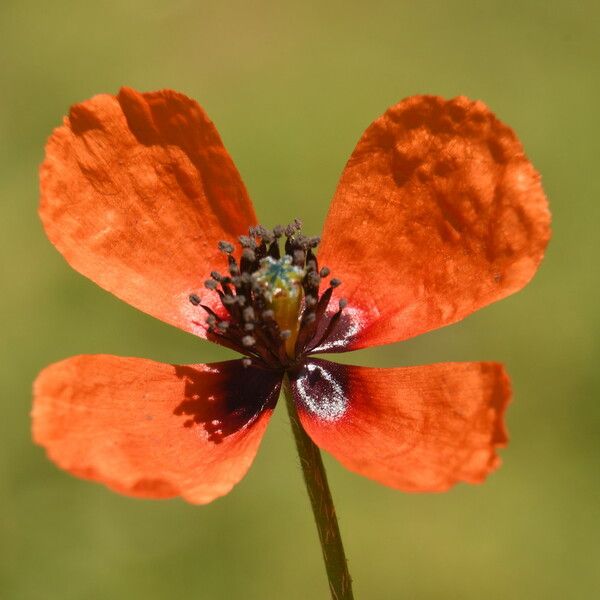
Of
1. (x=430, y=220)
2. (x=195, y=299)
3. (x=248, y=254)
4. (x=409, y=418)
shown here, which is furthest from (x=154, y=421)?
(x=430, y=220)

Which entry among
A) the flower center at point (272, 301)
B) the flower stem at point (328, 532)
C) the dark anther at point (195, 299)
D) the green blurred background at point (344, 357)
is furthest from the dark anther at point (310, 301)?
the green blurred background at point (344, 357)

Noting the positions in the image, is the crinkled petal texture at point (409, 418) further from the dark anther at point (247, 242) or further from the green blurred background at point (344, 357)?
the green blurred background at point (344, 357)

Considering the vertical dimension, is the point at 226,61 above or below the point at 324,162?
above

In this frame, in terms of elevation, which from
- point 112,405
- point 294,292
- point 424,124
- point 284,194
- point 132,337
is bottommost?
point 112,405

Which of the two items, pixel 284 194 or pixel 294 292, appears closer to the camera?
pixel 294 292

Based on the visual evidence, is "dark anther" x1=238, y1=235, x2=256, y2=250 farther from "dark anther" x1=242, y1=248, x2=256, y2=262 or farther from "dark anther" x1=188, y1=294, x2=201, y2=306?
"dark anther" x1=188, y1=294, x2=201, y2=306

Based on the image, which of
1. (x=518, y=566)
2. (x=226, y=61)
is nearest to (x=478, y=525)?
(x=518, y=566)

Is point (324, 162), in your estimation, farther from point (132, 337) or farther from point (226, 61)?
point (132, 337)
